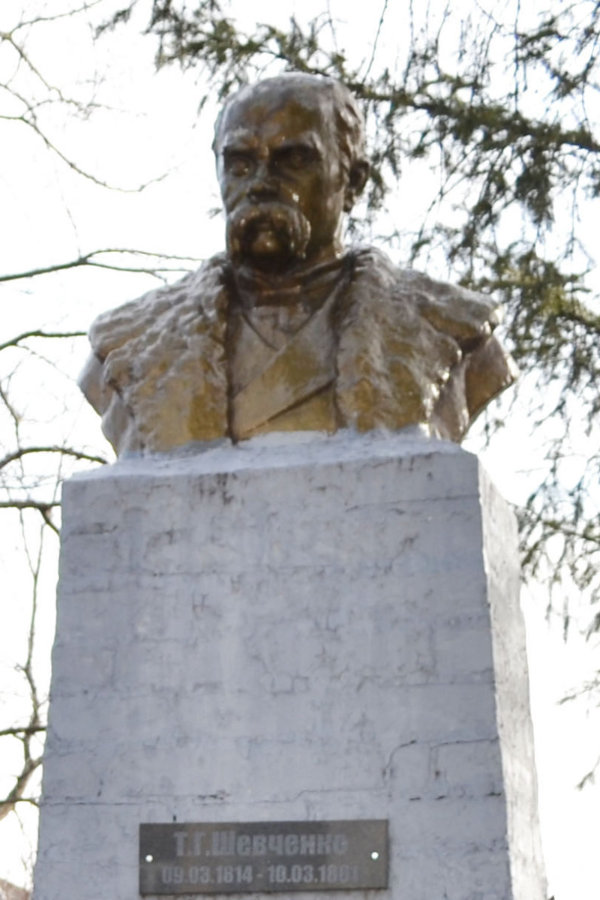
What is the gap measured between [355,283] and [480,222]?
10.8ft

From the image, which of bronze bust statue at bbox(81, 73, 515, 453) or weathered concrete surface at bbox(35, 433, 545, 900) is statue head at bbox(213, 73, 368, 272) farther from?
weathered concrete surface at bbox(35, 433, 545, 900)

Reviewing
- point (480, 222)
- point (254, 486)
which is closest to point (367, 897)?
point (254, 486)

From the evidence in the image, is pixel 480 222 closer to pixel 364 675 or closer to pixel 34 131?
pixel 34 131

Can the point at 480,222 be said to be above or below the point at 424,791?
above

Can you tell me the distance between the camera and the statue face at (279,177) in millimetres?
5188

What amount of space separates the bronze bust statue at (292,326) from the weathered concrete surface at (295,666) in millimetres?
137

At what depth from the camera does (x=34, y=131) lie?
10.9 meters

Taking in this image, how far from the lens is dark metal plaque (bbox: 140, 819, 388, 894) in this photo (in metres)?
4.72

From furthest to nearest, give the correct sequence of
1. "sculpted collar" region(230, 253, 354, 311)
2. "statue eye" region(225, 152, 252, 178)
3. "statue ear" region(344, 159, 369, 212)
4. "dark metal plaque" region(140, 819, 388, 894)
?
1. "statue ear" region(344, 159, 369, 212)
2. "sculpted collar" region(230, 253, 354, 311)
3. "statue eye" region(225, 152, 252, 178)
4. "dark metal plaque" region(140, 819, 388, 894)

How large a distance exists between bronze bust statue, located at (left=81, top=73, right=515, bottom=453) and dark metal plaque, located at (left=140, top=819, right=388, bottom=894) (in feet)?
3.37

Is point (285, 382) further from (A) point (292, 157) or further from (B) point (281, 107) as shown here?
(B) point (281, 107)

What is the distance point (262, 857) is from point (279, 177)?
1.74 meters

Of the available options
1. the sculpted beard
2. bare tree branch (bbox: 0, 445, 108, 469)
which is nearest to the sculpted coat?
the sculpted beard

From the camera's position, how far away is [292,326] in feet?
17.6
